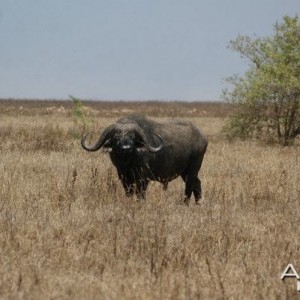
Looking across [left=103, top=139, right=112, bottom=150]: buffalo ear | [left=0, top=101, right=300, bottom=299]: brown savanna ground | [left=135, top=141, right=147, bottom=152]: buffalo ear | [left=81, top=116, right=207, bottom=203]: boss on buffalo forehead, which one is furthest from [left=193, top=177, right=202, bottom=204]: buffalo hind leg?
[left=103, top=139, right=112, bottom=150]: buffalo ear

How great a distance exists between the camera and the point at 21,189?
9.16 meters

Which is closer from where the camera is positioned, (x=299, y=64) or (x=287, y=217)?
(x=287, y=217)

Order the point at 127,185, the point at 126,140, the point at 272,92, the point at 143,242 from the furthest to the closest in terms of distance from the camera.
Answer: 1. the point at 272,92
2. the point at 127,185
3. the point at 126,140
4. the point at 143,242

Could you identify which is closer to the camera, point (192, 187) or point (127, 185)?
point (127, 185)

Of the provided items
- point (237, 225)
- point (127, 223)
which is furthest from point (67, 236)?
point (237, 225)

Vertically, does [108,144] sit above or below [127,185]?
above

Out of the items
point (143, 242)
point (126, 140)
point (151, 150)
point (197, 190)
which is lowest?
point (197, 190)

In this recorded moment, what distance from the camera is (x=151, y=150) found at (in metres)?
8.87

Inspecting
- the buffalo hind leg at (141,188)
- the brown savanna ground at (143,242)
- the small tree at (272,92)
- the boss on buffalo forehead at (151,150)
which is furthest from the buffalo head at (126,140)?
the small tree at (272,92)

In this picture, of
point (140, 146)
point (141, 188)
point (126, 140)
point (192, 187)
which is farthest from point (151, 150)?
point (192, 187)

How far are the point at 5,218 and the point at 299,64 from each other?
18.2 metres

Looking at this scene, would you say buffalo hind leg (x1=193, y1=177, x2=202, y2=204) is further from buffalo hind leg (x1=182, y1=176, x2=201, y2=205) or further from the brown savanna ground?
the brown savanna ground

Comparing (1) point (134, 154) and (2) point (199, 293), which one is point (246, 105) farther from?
(2) point (199, 293)

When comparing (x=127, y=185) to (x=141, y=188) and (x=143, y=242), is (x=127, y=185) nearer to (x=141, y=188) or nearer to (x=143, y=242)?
(x=141, y=188)
